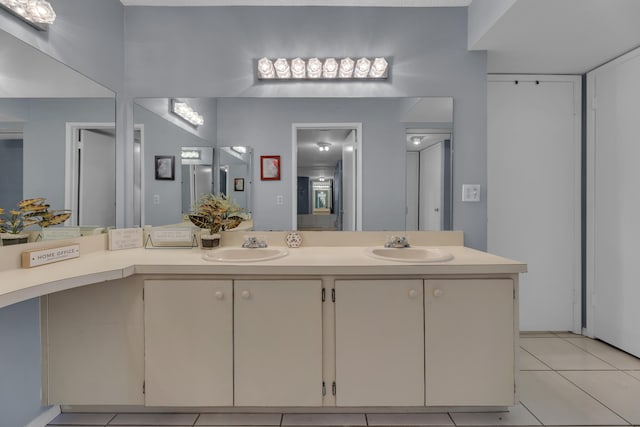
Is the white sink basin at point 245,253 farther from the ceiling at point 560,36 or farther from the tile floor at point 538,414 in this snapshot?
the ceiling at point 560,36

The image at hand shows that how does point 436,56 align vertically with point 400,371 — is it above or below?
above

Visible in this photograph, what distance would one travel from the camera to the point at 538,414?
1.60m

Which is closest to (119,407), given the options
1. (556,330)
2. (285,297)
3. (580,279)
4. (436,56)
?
(285,297)

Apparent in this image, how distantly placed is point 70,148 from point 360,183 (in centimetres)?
161

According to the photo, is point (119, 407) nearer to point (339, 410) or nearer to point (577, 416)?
point (339, 410)

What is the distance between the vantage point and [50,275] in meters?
1.27

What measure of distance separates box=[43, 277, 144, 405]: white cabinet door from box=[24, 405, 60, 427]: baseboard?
8cm

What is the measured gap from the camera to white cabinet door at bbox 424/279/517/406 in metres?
1.50

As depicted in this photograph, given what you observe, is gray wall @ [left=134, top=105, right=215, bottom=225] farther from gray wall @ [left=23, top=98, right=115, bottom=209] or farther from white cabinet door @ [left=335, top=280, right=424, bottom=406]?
white cabinet door @ [left=335, top=280, right=424, bottom=406]

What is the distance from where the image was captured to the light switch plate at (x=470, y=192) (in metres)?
2.10

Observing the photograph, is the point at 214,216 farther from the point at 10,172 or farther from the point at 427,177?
the point at 427,177

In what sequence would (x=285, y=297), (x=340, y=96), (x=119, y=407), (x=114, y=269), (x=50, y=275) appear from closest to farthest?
(x=50, y=275), (x=114, y=269), (x=285, y=297), (x=119, y=407), (x=340, y=96)

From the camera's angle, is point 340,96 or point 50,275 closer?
point 50,275

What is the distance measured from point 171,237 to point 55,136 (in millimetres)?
758
